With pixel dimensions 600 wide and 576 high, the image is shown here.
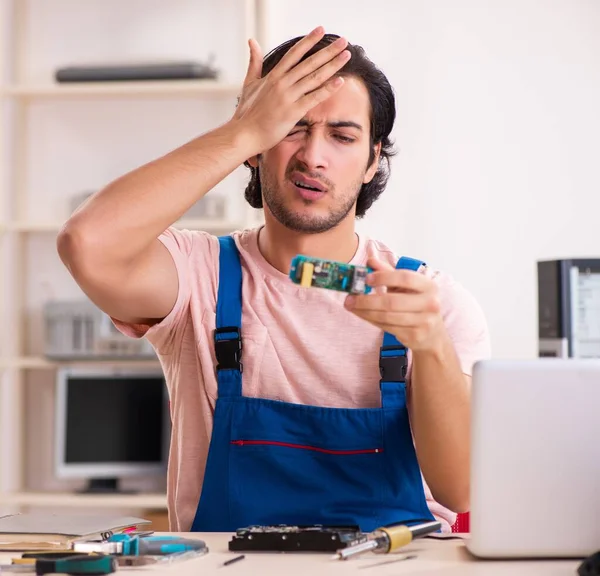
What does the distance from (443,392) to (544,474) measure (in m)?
0.32

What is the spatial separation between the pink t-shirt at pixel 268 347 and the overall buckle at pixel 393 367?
6 centimetres

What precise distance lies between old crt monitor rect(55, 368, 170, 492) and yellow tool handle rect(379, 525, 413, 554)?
2.12 meters

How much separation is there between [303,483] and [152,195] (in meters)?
0.48

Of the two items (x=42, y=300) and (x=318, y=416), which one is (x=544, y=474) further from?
(x=42, y=300)

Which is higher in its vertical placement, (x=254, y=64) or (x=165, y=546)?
(x=254, y=64)

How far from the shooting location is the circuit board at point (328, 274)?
1063 mm

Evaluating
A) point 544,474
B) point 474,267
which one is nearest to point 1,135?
point 474,267

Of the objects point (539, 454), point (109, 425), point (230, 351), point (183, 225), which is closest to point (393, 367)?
point (230, 351)

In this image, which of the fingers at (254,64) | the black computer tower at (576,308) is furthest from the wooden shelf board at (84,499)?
the fingers at (254,64)

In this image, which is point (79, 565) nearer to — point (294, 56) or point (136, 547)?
point (136, 547)

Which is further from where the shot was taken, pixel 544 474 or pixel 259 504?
pixel 259 504

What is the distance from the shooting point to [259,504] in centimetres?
141

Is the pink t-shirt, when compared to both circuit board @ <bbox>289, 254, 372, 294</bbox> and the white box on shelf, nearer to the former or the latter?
circuit board @ <bbox>289, 254, 372, 294</bbox>

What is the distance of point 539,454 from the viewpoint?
→ 1017 millimetres
